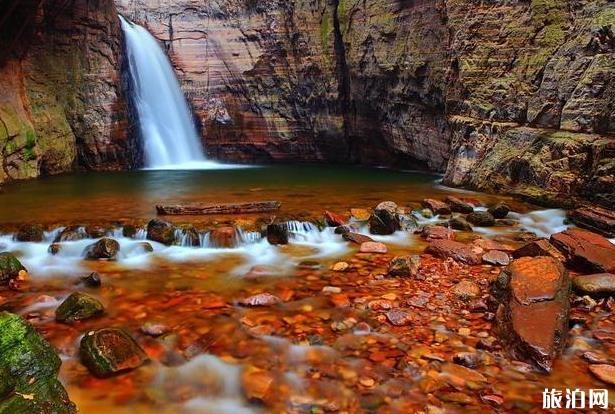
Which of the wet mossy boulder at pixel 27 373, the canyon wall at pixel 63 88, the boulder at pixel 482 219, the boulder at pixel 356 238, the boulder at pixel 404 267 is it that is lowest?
the boulder at pixel 356 238

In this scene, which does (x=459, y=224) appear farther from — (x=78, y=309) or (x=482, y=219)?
(x=78, y=309)

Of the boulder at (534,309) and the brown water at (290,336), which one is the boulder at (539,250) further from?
the boulder at (534,309)

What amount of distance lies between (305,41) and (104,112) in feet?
28.5

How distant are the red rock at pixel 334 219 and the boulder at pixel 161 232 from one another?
2.65m

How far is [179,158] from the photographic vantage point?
65.6ft

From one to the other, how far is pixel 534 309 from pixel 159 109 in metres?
18.7

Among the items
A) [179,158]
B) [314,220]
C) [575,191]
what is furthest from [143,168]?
[575,191]

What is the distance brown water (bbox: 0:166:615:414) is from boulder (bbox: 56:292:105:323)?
0.10m

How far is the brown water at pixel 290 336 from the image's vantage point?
334 centimetres

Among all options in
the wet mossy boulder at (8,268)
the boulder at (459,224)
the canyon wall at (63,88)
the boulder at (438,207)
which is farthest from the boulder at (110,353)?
the canyon wall at (63,88)

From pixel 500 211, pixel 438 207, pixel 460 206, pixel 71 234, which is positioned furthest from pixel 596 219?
pixel 71 234

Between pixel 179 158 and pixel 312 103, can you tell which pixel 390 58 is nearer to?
pixel 312 103

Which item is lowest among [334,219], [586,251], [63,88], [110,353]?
[334,219]

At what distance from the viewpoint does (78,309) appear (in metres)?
4.60
